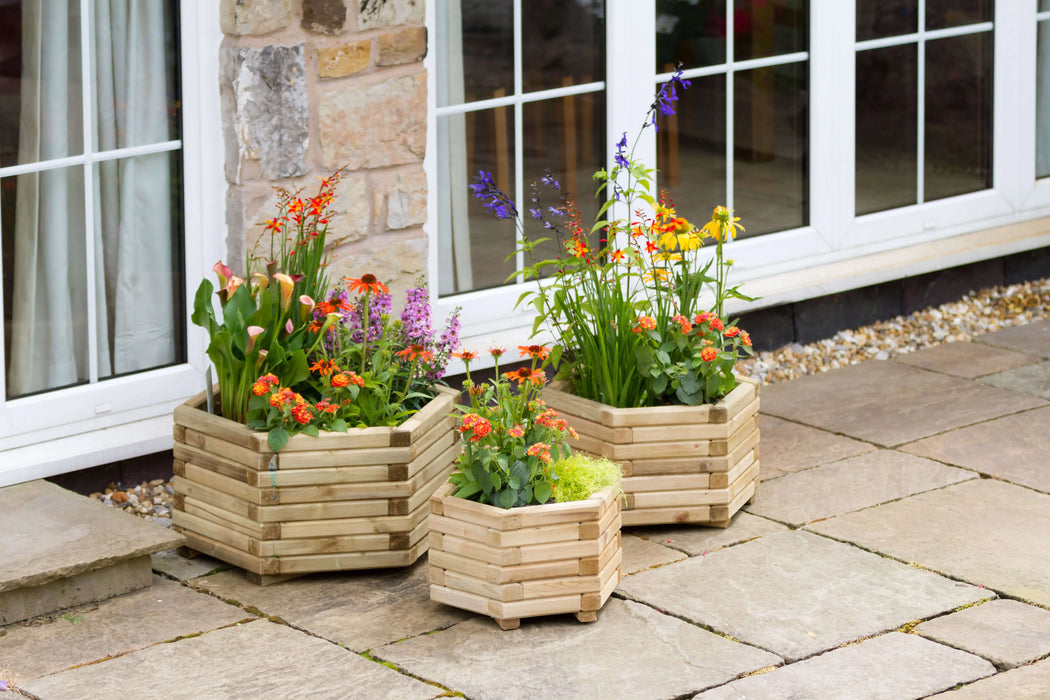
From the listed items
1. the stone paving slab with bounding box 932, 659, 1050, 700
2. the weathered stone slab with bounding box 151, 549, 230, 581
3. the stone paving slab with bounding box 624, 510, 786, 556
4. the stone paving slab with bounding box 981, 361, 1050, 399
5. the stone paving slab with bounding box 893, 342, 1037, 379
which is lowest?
the stone paving slab with bounding box 932, 659, 1050, 700

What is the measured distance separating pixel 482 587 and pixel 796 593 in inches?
29.8

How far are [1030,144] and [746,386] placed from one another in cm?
264

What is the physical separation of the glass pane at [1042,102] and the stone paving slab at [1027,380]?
1247 millimetres

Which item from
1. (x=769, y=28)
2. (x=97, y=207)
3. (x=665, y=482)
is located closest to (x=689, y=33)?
(x=769, y=28)

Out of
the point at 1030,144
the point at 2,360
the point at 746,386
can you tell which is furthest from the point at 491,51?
the point at 1030,144

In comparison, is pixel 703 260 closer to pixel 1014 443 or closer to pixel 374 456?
pixel 1014 443

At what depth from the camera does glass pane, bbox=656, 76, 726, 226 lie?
530cm

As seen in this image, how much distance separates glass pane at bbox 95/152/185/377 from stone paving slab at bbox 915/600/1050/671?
2.15m

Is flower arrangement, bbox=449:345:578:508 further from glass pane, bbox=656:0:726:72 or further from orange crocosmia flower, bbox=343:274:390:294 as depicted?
glass pane, bbox=656:0:726:72

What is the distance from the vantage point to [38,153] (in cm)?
402

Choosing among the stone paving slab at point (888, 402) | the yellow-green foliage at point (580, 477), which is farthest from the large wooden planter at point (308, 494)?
the stone paving slab at point (888, 402)

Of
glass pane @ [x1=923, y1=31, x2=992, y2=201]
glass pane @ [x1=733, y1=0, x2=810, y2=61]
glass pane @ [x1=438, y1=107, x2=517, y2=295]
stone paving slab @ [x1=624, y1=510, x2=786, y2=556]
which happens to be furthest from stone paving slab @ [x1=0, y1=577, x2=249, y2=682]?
glass pane @ [x1=923, y1=31, x2=992, y2=201]

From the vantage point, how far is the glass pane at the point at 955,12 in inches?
231

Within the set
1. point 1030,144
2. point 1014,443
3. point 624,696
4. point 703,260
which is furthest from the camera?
point 1030,144
